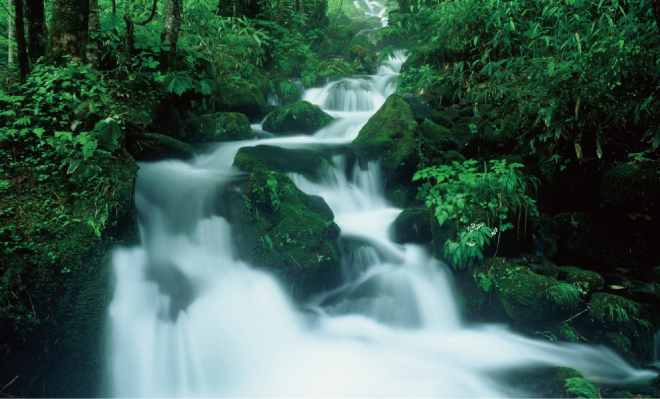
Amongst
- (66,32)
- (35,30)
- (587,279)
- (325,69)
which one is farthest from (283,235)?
(325,69)

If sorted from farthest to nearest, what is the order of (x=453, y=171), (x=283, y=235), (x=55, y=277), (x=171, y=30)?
1. (x=171, y=30)
2. (x=453, y=171)
3. (x=283, y=235)
4. (x=55, y=277)

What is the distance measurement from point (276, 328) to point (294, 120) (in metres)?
6.02

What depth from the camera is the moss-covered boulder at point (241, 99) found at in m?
8.84

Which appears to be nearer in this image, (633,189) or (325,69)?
(633,189)

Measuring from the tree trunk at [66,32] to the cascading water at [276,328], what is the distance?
170 cm

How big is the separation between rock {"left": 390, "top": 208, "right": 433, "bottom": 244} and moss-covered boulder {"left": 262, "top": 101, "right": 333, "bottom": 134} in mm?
4412

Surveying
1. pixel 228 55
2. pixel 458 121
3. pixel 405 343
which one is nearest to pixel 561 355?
pixel 405 343

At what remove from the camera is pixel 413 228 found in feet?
18.2

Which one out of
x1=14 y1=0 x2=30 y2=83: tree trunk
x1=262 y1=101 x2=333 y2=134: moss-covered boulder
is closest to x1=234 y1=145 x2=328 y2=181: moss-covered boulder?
x1=262 y1=101 x2=333 y2=134: moss-covered boulder

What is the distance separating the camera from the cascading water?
3.48m

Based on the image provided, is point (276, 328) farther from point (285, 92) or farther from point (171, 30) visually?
point (285, 92)

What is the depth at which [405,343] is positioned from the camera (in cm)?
418

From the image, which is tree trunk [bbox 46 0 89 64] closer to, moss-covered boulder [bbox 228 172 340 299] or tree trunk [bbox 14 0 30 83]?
tree trunk [bbox 14 0 30 83]

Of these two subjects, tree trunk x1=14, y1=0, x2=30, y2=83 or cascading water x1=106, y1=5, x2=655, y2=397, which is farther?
tree trunk x1=14, y1=0, x2=30, y2=83
